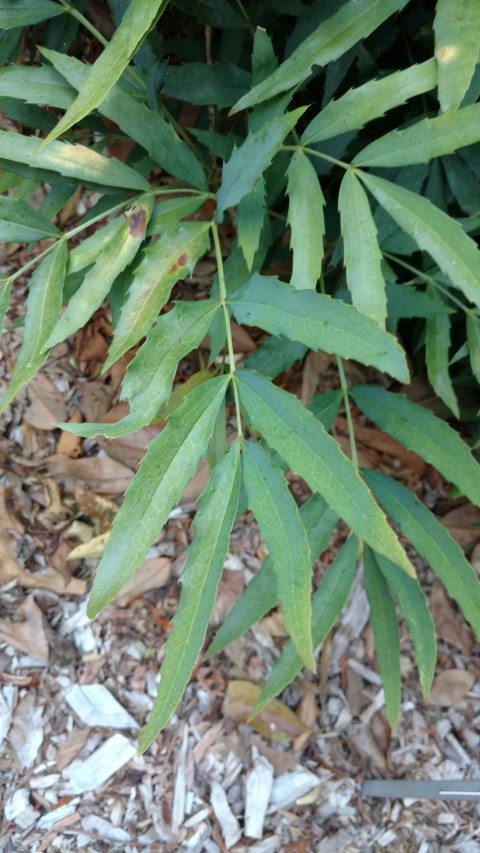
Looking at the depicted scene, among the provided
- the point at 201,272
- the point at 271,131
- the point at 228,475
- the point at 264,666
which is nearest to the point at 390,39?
the point at 271,131

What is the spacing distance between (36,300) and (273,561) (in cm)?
33

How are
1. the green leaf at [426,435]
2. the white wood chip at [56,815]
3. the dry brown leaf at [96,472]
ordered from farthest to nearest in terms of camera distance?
1. the dry brown leaf at [96,472]
2. the white wood chip at [56,815]
3. the green leaf at [426,435]

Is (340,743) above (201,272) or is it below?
below

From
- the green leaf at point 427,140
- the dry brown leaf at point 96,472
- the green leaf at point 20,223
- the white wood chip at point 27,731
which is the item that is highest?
the green leaf at point 427,140

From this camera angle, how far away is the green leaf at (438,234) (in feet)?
1.92

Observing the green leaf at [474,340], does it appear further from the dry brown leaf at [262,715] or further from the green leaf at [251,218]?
the dry brown leaf at [262,715]

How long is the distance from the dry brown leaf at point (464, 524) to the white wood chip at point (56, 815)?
25.8 inches

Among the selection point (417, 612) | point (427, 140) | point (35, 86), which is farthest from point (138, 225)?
point (417, 612)

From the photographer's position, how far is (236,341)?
3.50 feet

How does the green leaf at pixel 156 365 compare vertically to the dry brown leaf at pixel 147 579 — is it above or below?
above

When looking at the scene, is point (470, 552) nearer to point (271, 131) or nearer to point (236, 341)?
point (236, 341)

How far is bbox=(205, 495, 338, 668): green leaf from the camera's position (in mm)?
770

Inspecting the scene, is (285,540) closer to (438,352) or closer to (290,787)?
(438,352)

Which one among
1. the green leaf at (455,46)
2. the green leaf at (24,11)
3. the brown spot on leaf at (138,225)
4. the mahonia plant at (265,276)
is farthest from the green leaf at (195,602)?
the green leaf at (24,11)
